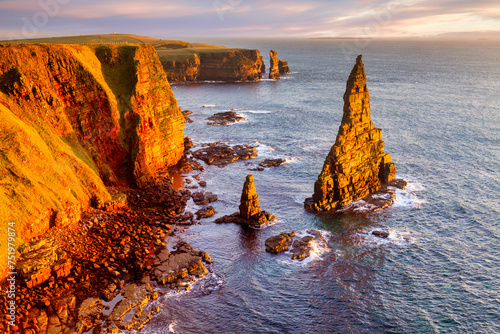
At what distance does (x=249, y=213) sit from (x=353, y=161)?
23667 mm

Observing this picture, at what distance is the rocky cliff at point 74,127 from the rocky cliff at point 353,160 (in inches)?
1386

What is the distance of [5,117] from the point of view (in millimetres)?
50531

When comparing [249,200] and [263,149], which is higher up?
[263,149]

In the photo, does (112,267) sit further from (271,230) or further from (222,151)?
(222,151)

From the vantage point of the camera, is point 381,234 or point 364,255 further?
point 381,234

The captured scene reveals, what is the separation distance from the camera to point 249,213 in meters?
64.9

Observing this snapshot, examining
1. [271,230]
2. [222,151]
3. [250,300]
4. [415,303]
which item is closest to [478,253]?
[415,303]

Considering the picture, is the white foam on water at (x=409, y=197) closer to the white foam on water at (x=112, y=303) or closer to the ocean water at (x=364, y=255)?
the ocean water at (x=364, y=255)

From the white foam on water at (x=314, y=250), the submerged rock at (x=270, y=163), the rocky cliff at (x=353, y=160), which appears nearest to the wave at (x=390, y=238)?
the white foam on water at (x=314, y=250)

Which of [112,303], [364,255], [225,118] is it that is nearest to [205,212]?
[112,303]

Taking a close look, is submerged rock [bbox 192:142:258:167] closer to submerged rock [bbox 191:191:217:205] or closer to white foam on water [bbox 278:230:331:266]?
submerged rock [bbox 191:191:217:205]

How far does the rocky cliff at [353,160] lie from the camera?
69625 mm

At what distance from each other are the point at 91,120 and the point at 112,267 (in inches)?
1164

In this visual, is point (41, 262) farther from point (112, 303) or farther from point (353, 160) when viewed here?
point (353, 160)
